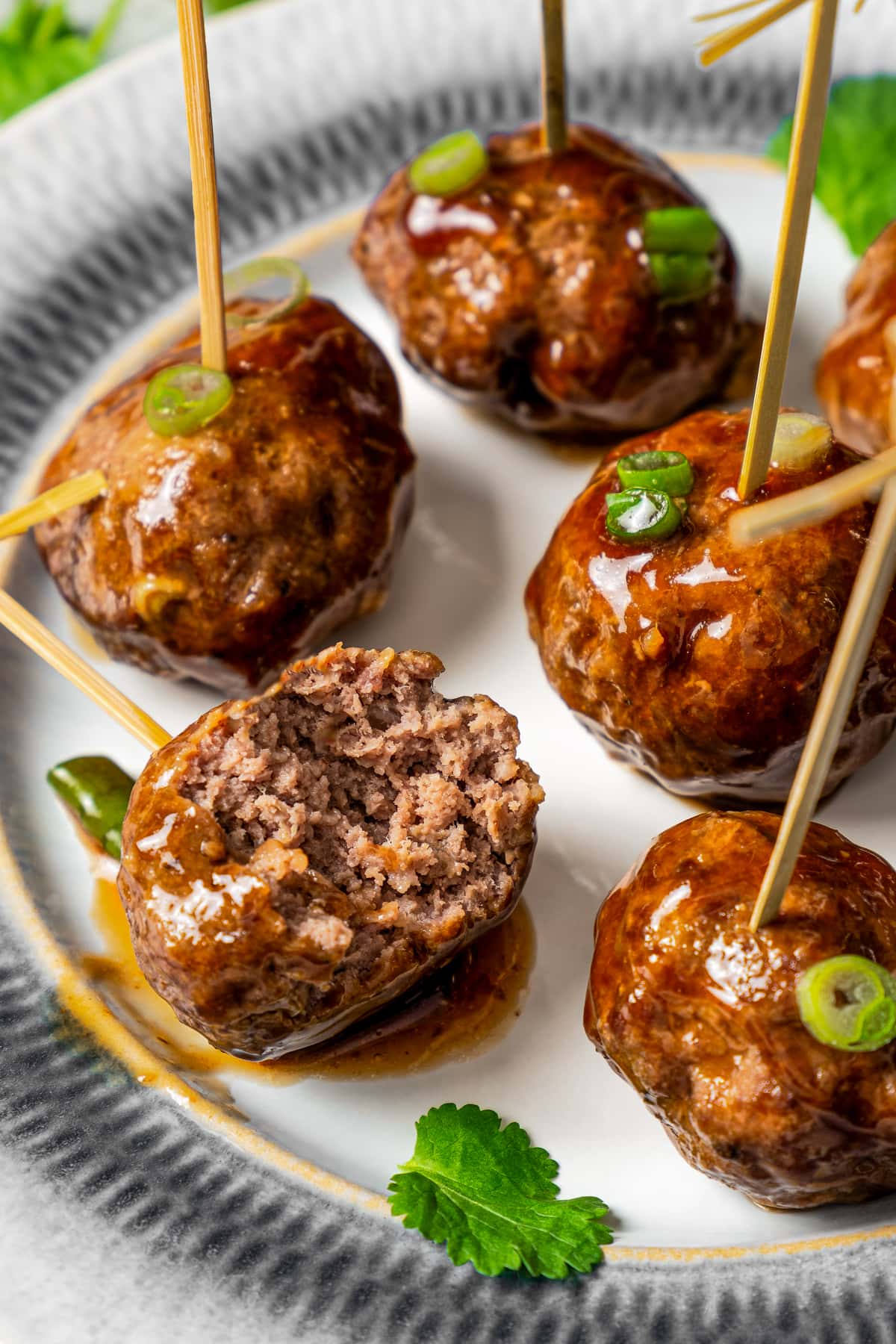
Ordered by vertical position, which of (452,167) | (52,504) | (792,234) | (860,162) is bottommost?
(860,162)

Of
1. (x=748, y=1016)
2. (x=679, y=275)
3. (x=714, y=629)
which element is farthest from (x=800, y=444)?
(x=748, y=1016)

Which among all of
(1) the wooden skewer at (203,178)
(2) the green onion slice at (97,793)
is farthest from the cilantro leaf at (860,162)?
(2) the green onion slice at (97,793)

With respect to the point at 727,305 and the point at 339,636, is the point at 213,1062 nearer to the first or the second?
the point at 339,636

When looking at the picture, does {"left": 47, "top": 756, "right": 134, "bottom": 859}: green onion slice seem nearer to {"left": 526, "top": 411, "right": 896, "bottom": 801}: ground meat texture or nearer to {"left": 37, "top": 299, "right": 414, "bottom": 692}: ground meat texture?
{"left": 37, "top": 299, "right": 414, "bottom": 692}: ground meat texture

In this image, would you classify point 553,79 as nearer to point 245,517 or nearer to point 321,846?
point 245,517

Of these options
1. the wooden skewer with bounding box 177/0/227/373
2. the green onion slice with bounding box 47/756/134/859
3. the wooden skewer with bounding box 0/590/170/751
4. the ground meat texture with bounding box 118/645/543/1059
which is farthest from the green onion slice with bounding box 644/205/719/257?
the green onion slice with bounding box 47/756/134/859

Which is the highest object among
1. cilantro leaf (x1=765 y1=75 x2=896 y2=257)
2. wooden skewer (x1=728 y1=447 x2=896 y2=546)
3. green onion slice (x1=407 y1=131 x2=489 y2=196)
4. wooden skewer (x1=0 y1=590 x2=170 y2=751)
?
wooden skewer (x1=728 y1=447 x2=896 y2=546)
